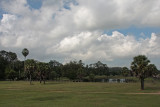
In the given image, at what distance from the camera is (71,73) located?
14662cm

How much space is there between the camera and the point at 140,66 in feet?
176

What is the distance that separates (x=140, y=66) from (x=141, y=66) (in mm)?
258

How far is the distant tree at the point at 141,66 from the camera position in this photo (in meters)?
53.0

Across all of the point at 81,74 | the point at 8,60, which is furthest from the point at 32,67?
the point at 8,60

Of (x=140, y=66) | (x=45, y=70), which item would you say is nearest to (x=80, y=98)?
(x=140, y=66)

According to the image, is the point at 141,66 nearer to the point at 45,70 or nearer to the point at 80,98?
the point at 80,98

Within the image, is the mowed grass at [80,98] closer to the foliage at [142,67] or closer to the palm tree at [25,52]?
the foliage at [142,67]

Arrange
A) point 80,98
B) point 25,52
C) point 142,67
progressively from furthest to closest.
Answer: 1. point 25,52
2. point 142,67
3. point 80,98

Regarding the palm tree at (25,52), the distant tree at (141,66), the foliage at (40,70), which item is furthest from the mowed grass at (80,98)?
the palm tree at (25,52)

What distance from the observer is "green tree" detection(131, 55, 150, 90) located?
5316 centimetres

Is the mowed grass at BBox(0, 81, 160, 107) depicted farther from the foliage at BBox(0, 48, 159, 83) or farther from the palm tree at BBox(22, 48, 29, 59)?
the palm tree at BBox(22, 48, 29, 59)

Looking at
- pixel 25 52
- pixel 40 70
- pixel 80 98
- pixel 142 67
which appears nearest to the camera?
pixel 80 98

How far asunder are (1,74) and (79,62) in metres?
71.5

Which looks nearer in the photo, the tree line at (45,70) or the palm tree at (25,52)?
the tree line at (45,70)
